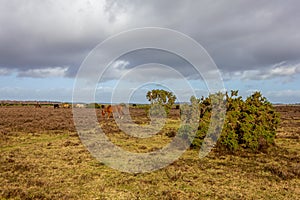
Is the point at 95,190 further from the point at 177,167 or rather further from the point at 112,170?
the point at 177,167

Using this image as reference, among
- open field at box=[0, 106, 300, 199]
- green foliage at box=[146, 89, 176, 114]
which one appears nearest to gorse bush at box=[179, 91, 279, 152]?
open field at box=[0, 106, 300, 199]

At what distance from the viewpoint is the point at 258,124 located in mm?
18453

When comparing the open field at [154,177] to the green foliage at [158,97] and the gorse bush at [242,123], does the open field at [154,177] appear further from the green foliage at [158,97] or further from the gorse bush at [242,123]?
the green foliage at [158,97]

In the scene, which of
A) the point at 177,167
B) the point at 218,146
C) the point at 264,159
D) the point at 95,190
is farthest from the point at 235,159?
the point at 95,190

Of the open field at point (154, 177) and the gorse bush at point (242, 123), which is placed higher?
the gorse bush at point (242, 123)

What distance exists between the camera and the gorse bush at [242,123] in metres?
17.8

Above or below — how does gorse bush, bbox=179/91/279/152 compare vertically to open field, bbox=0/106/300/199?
above

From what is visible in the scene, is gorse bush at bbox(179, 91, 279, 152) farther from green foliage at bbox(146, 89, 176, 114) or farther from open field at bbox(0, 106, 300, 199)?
green foliage at bbox(146, 89, 176, 114)

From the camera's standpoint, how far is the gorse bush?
1777 cm

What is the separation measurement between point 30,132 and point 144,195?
20.4 meters

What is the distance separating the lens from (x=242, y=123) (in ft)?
58.7

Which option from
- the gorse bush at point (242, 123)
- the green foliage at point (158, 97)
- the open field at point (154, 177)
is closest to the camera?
the open field at point (154, 177)

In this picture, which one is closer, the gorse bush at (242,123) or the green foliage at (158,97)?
the gorse bush at (242,123)

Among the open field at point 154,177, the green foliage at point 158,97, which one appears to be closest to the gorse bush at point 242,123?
the open field at point 154,177
